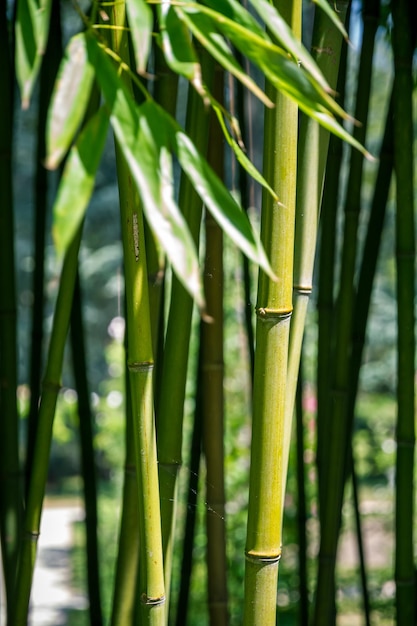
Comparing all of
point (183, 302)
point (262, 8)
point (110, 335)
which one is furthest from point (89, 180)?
point (110, 335)

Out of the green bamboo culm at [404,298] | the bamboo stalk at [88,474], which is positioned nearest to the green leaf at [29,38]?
the green bamboo culm at [404,298]

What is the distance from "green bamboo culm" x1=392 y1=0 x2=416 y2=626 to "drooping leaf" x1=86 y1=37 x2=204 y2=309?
547 millimetres

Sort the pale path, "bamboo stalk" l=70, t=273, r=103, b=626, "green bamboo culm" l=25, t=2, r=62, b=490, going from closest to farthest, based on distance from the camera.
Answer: "green bamboo culm" l=25, t=2, r=62, b=490 → "bamboo stalk" l=70, t=273, r=103, b=626 → the pale path

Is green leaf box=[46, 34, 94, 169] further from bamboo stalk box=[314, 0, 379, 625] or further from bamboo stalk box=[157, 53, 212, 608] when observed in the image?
bamboo stalk box=[314, 0, 379, 625]

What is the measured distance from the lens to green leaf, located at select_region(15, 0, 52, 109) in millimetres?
449

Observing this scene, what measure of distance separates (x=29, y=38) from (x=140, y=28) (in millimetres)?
71

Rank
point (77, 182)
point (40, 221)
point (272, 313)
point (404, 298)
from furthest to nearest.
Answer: point (40, 221), point (404, 298), point (272, 313), point (77, 182)

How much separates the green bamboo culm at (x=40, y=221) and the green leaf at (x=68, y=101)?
0.63 meters

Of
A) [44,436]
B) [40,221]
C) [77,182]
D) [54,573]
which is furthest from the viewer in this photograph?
[54,573]

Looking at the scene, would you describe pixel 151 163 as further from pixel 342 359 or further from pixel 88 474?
pixel 88 474

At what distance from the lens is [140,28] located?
44 cm

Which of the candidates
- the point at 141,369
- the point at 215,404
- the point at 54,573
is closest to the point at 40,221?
the point at 215,404

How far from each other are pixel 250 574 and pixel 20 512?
0.51 metres

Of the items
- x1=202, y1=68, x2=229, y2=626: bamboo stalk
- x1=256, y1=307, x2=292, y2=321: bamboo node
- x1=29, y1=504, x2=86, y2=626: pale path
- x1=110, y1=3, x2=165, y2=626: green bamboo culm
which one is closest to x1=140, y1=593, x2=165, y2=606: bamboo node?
x1=110, y1=3, x2=165, y2=626: green bamboo culm
